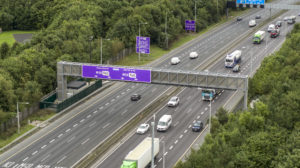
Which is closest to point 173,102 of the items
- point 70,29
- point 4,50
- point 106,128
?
point 106,128

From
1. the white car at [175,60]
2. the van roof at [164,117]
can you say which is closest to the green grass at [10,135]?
the van roof at [164,117]

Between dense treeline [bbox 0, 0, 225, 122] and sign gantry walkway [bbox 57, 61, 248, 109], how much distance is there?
1181 cm

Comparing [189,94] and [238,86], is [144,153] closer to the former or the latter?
[238,86]

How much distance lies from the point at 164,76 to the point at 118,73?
9.01 m

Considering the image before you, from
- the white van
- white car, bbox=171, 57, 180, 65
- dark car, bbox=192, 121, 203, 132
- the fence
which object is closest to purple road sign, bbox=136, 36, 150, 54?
white car, bbox=171, 57, 180, 65

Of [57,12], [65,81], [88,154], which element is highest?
[57,12]

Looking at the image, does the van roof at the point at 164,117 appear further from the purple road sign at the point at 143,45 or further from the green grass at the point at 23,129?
the purple road sign at the point at 143,45

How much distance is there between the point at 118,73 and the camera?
97.9m

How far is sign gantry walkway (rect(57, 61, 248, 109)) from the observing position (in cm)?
9356

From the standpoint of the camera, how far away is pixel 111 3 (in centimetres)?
16662

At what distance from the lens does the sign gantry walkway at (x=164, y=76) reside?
307ft

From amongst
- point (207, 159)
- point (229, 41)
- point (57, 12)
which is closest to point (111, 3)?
point (57, 12)

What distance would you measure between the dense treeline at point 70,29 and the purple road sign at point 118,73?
39.0 feet

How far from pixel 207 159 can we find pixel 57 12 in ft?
420
